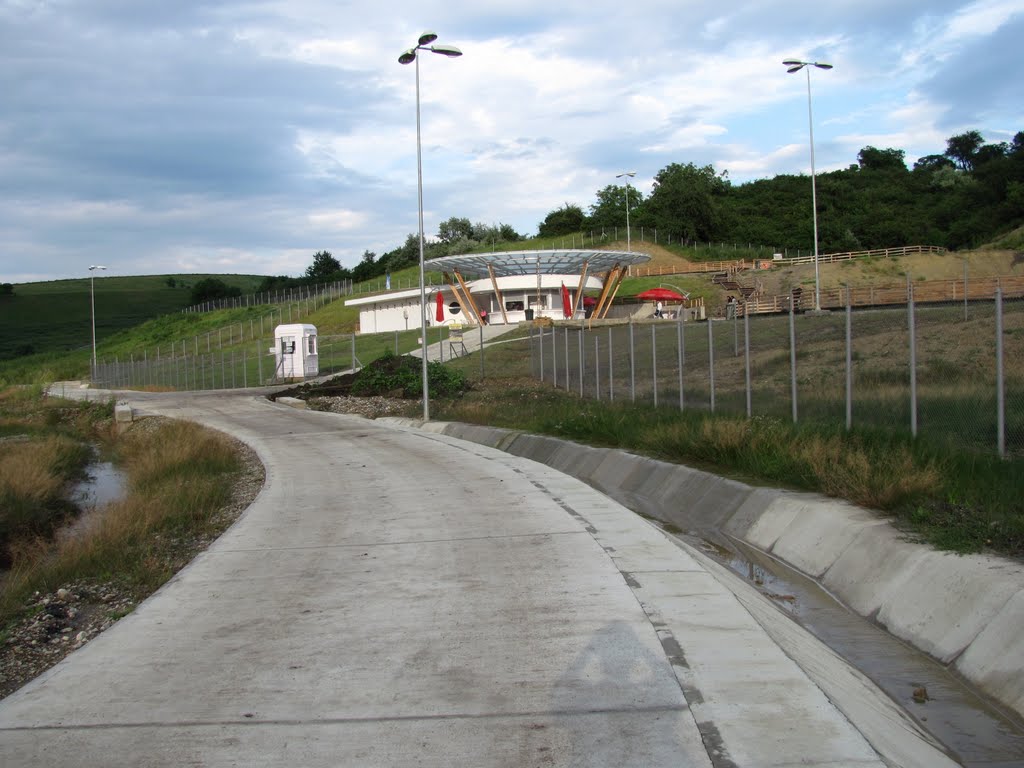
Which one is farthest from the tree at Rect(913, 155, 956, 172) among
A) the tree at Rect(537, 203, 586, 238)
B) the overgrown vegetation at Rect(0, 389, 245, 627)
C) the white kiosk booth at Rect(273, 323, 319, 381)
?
the overgrown vegetation at Rect(0, 389, 245, 627)

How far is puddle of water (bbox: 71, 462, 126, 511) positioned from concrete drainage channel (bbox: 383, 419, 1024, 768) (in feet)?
37.0

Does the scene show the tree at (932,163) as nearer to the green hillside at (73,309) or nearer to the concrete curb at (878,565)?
the green hillside at (73,309)

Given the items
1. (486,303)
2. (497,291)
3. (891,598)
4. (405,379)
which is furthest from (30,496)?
(486,303)

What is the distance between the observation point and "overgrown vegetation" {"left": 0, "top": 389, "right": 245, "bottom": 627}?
959cm

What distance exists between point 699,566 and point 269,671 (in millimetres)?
4078

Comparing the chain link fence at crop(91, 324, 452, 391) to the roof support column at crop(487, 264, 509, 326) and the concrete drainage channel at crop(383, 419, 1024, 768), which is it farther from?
the concrete drainage channel at crop(383, 419, 1024, 768)

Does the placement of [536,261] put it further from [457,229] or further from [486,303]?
[457,229]

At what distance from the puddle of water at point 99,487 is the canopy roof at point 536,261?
43.6 metres

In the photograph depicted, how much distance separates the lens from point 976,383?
43.3 ft

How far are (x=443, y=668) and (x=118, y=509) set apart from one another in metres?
8.57

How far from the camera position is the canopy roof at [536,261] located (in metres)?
68.4

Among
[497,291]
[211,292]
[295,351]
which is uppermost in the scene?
[211,292]

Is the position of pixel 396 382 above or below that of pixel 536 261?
below

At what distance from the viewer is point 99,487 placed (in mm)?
20969
